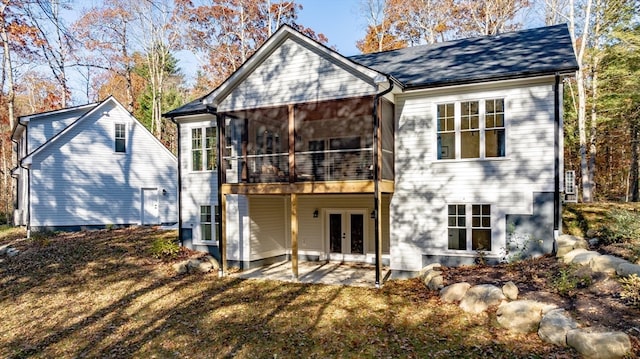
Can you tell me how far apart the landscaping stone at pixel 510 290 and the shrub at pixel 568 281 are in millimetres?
850

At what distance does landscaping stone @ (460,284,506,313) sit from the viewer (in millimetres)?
8727

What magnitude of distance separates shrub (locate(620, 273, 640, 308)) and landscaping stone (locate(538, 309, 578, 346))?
1178 millimetres

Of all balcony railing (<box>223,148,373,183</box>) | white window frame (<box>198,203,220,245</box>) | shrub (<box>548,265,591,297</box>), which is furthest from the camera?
white window frame (<box>198,203,220,245</box>)

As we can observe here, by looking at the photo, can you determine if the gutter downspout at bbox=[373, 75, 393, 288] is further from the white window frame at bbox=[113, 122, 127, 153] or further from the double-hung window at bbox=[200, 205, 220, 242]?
the white window frame at bbox=[113, 122, 127, 153]

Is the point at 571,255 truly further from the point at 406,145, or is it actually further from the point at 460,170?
the point at 406,145

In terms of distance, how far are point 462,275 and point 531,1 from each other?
78.9ft

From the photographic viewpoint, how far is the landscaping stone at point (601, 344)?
6.32 meters

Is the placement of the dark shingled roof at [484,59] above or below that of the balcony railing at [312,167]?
above

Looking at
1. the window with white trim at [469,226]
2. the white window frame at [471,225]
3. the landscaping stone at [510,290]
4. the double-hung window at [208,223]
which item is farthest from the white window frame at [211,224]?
the landscaping stone at [510,290]

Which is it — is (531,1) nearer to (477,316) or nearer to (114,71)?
(477,316)

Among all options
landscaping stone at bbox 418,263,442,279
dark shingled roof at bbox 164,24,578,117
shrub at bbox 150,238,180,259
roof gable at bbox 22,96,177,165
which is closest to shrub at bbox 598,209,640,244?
dark shingled roof at bbox 164,24,578,117

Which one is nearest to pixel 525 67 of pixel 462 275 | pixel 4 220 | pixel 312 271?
pixel 462 275

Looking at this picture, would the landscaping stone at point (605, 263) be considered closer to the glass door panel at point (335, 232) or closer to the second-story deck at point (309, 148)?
the second-story deck at point (309, 148)

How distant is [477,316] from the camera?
8.62 m
